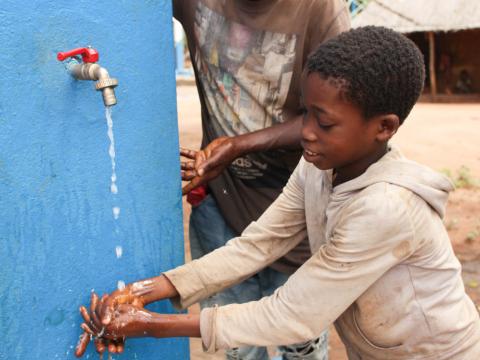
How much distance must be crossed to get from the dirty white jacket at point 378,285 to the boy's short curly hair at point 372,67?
18 cm

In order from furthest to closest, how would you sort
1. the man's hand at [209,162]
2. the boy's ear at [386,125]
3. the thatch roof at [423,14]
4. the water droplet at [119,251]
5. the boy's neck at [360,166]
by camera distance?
the thatch roof at [423,14], the man's hand at [209,162], the water droplet at [119,251], the boy's neck at [360,166], the boy's ear at [386,125]

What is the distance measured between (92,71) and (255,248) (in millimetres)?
757

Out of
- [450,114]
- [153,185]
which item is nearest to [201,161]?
[153,185]

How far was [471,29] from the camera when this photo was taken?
47.2 feet

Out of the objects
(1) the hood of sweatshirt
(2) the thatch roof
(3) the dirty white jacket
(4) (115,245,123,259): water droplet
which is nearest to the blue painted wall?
(4) (115,245,123,259): water droplet

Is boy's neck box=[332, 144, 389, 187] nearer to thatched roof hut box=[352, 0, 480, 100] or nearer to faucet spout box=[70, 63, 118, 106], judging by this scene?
faucet spout box=[70, 63, 118, 106]

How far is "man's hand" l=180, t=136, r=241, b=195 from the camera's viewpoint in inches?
75.3

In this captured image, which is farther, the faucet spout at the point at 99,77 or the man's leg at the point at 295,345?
the man's leg at the point at 295,345

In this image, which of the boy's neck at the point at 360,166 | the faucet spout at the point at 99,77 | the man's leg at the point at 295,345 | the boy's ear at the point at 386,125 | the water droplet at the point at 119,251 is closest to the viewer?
the faucet spout at the point at 99,77

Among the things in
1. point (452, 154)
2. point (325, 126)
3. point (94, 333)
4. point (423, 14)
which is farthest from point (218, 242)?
point (423, 14)

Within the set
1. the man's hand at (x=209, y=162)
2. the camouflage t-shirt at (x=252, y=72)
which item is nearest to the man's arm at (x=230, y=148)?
the man's hand at (x=209, y=162)

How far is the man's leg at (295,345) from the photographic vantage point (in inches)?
88.4

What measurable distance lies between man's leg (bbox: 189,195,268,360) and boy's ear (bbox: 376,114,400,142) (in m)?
→ 0.95

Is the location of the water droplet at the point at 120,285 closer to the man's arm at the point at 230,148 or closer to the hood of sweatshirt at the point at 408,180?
the man's arm at the point at 230,148
